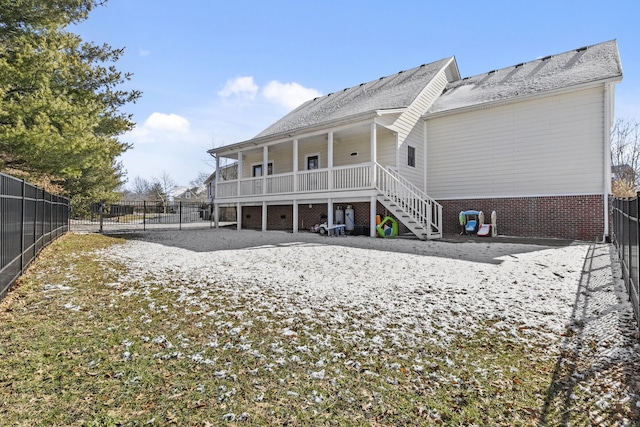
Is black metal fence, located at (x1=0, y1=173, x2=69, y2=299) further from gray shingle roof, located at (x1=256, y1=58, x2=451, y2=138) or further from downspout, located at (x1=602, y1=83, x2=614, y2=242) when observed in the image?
downspout, located at (x1=602, y1=83, x2=614, y2=242)

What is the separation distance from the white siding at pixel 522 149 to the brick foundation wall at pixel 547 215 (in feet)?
0.75

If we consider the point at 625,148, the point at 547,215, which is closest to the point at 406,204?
the point at 547,215

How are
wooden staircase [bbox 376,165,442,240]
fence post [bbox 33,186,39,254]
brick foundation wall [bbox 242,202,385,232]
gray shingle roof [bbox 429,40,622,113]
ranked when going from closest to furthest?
fence post [bbox 33,186,39,254] → wooden staircase [bbox 376,165,442,240] → gray shingle roof [bbox 429,40,622,113] → brick foundation wall [bbox 242,202,385,232]

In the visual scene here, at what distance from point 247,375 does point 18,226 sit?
4770mm

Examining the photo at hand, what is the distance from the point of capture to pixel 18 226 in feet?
16.4

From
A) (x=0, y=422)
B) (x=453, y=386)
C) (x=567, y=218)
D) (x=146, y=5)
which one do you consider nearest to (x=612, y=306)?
(x=453, y=386)

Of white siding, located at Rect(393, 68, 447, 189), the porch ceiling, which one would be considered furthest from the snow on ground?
the porch ceiling

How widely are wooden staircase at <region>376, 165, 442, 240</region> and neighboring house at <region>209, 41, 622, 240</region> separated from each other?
0.05m

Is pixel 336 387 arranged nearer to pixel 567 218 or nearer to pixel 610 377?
pixel 610 377

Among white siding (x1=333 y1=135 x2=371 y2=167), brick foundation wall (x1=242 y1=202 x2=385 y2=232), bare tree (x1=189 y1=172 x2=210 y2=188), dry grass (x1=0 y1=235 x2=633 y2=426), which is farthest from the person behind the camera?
bare tree (x1=189 y1=172 x2=210 y2=188)

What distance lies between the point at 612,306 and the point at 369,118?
29.0 ft

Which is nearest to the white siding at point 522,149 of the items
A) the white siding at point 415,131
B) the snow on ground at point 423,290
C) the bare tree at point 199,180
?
the white siding at point 415,131

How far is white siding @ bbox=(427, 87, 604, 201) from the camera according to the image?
35.1 feet

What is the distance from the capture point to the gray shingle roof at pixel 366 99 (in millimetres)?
14039
